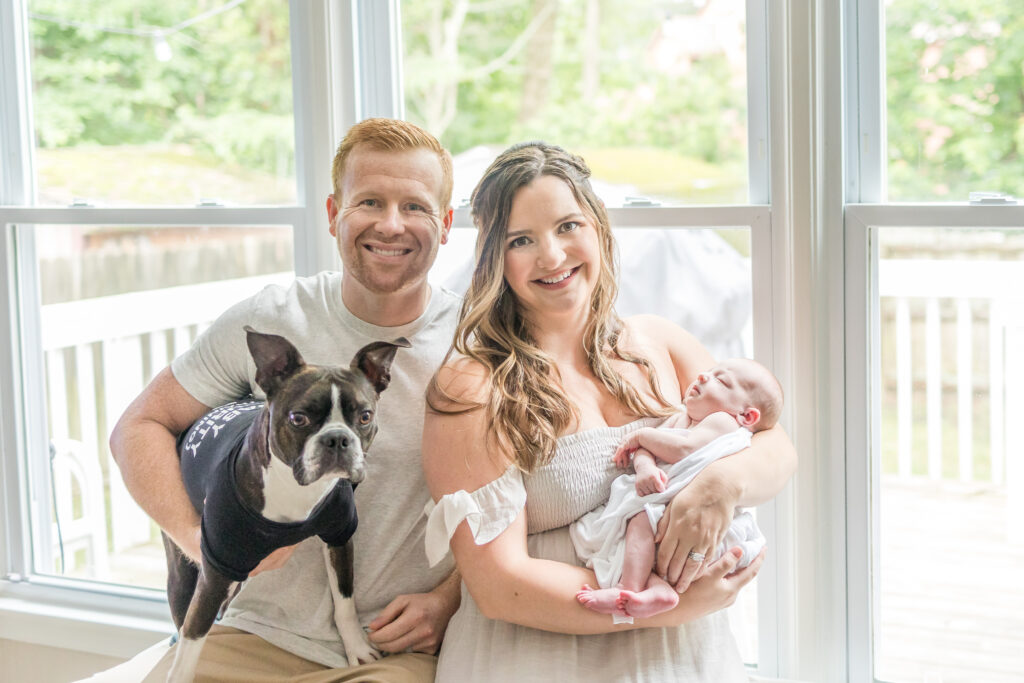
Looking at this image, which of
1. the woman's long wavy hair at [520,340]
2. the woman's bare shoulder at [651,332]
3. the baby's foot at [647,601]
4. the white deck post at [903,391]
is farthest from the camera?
the white deck post at [903,391]

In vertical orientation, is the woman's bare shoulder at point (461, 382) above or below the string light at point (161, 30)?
below

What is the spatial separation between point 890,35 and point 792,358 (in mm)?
617

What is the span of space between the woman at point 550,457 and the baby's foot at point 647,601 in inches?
1.4

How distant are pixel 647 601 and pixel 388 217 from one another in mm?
743

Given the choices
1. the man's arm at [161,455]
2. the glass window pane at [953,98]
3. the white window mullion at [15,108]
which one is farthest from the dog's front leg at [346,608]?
the white window mullion at [15,108]

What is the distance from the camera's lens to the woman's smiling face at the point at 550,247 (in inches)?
60.2

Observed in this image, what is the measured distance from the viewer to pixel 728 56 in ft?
6.11

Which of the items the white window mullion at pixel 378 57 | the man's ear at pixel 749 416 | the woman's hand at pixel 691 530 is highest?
the white window mullion at pixel 378 57

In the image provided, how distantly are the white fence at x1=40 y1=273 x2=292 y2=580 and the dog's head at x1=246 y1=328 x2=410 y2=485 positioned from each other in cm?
78

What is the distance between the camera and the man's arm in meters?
1.64

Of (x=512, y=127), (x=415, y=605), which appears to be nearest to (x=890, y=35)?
(x=512, y=127)

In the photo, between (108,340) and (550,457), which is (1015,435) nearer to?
(550,457)

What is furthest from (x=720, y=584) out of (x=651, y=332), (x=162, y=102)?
(x=162, y=102)

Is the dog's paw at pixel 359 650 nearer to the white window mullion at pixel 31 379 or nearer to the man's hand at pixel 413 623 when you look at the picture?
the man's hand at pixel 413 623
